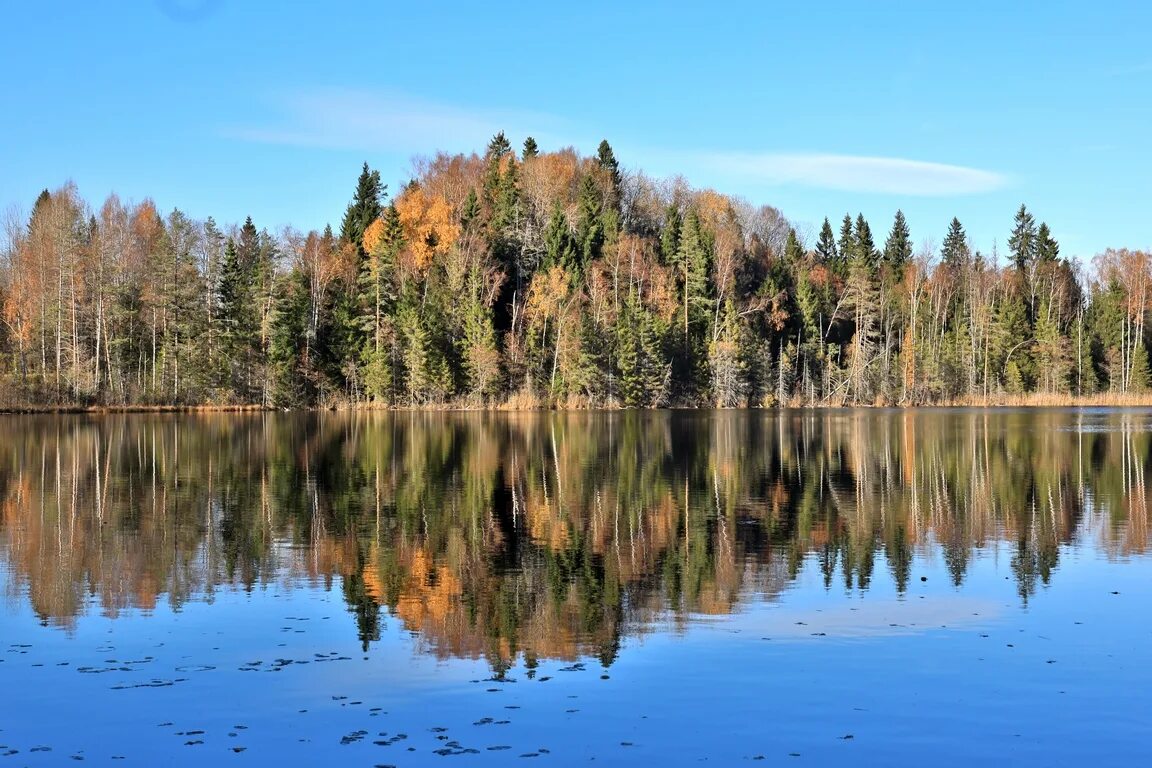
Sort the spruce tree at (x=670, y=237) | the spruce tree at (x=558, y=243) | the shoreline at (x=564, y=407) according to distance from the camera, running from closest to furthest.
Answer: the shoreline at (x=564, y=407) < the spruce tree at (x=558, y=243) < the spruce tree at (x=670, y=237)

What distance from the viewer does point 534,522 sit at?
2370 cm

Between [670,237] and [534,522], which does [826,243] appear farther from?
[534,522]

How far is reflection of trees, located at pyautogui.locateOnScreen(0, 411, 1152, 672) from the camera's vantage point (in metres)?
16.0

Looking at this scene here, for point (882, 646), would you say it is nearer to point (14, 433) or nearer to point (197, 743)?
point (197, 743)

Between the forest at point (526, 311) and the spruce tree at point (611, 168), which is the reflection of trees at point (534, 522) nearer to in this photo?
the forest at point (526, 311)

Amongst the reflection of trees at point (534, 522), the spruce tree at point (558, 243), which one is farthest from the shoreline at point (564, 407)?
the reflection of trees at point (534, 522)

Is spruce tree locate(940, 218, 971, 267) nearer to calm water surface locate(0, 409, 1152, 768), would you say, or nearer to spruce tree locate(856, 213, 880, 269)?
spruce tree locate(856, 213, 880, 269)

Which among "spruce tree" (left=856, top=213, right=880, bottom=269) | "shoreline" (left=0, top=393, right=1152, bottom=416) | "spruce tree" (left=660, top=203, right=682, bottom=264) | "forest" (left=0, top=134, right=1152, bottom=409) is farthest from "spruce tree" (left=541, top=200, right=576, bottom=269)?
"spruce tree" (left=856, top=213, right=880, bottom=269)

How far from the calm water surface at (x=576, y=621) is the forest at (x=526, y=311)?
202 feet

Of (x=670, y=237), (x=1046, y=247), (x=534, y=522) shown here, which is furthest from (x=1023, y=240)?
(x=534, y=522)

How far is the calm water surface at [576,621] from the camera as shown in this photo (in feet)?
32.8

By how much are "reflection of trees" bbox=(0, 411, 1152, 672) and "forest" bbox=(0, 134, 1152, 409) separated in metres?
44.8

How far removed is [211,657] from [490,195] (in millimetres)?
102284

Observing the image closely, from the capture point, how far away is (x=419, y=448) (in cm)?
4719
